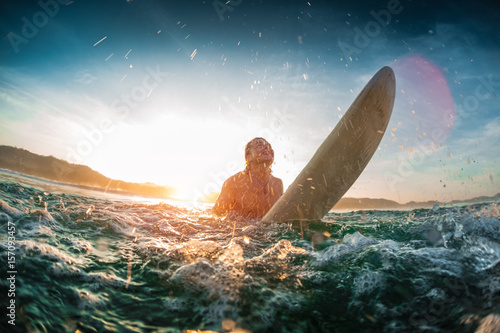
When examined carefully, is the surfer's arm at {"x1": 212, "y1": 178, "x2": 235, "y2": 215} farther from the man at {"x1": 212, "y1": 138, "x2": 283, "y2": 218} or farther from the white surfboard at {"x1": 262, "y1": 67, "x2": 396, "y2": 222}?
the white surfboard at {"x1": 262, "y1": 67, "x2": 396, "y2": 222}

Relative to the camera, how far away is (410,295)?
59.8 inches

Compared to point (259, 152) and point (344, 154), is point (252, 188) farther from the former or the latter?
point (344, 154)

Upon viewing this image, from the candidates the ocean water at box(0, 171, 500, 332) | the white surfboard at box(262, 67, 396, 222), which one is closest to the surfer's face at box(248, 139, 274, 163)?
the white surfboard at box(262, 67, 396, 222)

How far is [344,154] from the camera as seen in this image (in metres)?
3.56

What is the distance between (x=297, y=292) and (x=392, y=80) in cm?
370

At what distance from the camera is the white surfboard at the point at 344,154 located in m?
3.49

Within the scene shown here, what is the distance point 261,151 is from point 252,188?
2.85ft

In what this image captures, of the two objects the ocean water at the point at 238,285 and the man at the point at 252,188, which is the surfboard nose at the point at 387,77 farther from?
the man at the point at 252,188

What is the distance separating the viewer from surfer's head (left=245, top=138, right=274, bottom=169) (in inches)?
192

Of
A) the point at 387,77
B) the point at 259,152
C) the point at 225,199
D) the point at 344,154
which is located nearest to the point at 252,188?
the point at 225,199

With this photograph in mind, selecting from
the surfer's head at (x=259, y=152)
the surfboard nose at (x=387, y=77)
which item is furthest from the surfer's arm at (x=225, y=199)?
the surfboard nose at (x=387, y=77)

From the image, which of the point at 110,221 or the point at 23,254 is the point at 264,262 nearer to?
the point at 23,254

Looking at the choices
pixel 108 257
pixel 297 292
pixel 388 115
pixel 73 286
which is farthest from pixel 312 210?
pixel 73 286

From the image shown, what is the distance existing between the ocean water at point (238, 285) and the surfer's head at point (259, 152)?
2.56m
